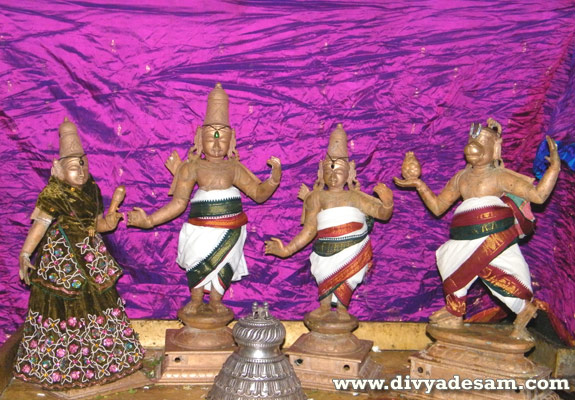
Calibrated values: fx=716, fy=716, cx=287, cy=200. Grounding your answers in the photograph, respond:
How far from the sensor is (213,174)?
493 cm

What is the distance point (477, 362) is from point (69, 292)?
2.65 meters

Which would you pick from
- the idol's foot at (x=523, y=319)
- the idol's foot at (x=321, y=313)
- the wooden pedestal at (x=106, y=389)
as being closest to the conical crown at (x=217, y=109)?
the idol's foot at (x=321, y=313)

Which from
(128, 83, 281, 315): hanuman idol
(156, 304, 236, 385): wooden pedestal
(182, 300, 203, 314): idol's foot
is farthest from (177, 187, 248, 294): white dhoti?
(156, 304, 236, 385): wooden pedestal

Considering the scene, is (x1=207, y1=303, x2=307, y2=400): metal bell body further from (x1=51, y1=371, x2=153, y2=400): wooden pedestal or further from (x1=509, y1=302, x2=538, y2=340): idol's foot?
(x1=509, y1=302, x2=538, y2=340): idol's foot

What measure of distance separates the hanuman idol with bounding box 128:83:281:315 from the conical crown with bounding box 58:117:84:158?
0.57m

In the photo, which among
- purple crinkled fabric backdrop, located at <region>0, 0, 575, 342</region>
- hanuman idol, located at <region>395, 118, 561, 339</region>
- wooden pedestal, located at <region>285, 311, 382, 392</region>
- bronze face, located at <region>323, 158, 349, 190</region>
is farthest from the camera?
purple crinkled fabric backdrop, located at <region>0, 0, 575, 342</region>

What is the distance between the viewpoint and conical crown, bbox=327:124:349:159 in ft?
16.3

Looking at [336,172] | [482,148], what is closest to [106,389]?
[336,172]

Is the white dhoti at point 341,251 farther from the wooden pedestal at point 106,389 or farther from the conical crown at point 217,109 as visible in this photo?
the wooden pedestal at point 106,389

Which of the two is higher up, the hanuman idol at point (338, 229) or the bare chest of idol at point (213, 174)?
the bare chest of idol at point (213, 174)

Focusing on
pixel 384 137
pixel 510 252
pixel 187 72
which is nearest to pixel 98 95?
pixel 187 72

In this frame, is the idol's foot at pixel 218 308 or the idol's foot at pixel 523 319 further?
the idol's foot at pixel 218 308

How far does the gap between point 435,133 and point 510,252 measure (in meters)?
1.22

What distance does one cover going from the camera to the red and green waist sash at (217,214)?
4891 millimetres
